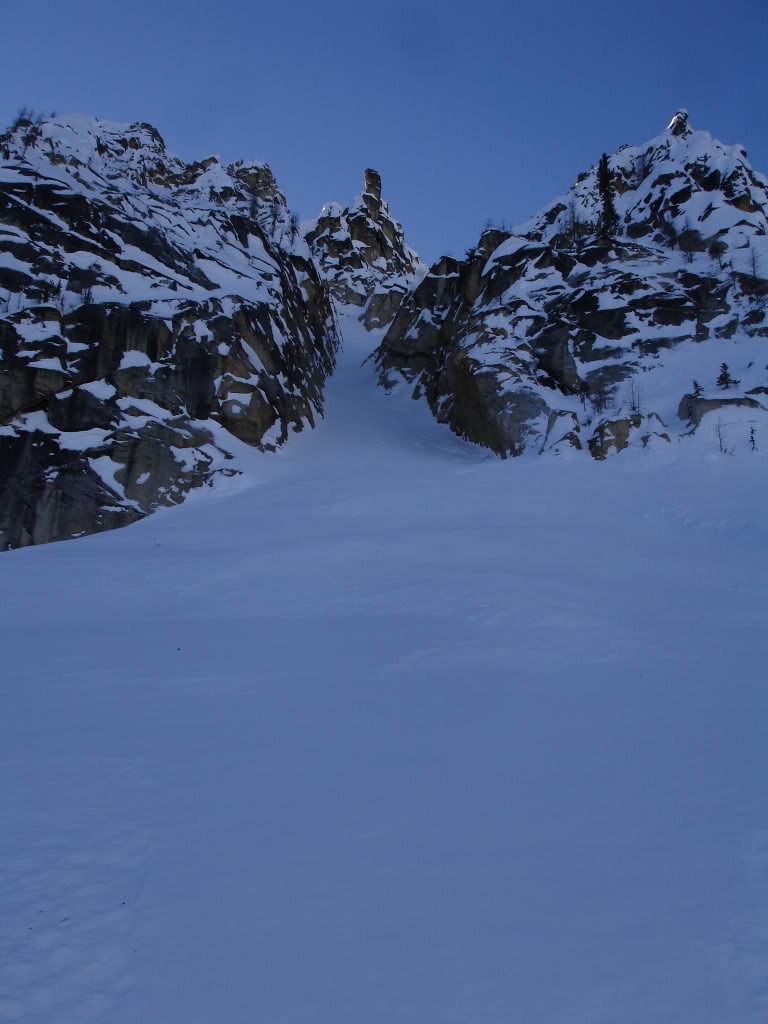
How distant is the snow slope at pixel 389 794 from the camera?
2.63 metres

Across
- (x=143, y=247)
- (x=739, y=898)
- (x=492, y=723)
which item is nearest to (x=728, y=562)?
(x=492, y=723)

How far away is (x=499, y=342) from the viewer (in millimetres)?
24969

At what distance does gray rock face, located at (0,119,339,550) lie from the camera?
56.9ft

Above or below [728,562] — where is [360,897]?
below

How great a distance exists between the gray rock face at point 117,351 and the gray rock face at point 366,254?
1039 inches

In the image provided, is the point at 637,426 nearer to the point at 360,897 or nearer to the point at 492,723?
the point at 492,723

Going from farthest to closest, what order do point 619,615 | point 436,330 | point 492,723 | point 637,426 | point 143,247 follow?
point 436,330
point 143,247
point 637,426
point 619,615
point 492,723

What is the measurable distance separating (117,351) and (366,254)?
4631 cm

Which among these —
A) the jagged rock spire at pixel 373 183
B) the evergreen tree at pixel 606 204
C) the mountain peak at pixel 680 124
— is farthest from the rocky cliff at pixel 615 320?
the jagged rock spire at pixel 373 183

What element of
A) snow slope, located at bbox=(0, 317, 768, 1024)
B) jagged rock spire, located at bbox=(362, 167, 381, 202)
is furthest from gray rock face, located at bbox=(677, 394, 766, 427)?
jagged rock spire, located at bbox=(362, 167, 381, 202)

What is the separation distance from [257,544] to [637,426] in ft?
42.8

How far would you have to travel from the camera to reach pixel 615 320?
2444cm

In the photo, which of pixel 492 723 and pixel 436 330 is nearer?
pixel 492 723

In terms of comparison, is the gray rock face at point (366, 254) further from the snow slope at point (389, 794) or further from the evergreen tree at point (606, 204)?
the snow slope at point (389, 794)
